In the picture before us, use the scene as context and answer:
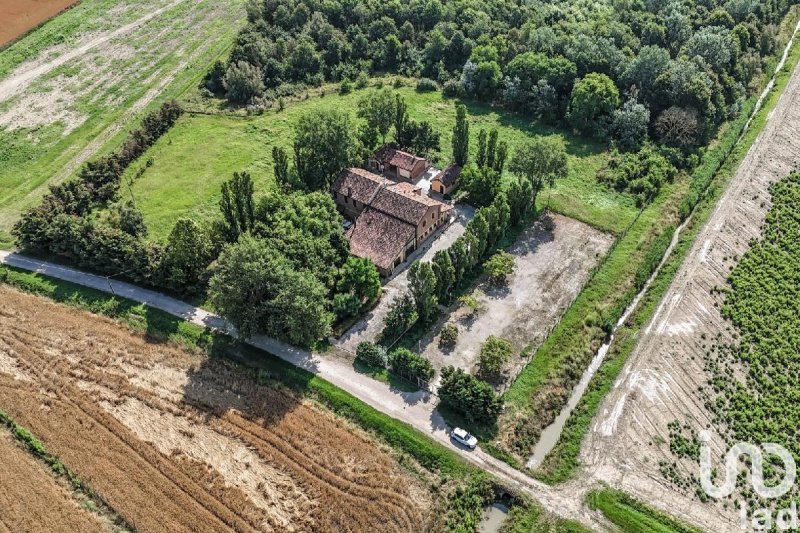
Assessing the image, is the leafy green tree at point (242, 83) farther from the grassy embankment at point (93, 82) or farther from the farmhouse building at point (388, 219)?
the farmhouse building at point (388, 219)


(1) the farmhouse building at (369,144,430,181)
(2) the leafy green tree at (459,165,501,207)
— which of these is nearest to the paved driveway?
(2) the leafy green tree at (459,165,501,207)

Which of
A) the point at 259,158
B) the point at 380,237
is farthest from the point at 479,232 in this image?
the point at 259,158

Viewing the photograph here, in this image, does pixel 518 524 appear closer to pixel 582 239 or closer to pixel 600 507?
pixel 600 507

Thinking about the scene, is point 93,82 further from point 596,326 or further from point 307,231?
point 596,326

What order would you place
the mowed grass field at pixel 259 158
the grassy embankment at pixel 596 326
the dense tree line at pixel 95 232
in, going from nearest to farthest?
the grassy embankment at pixel 596 326
the dense tree line at pixel 95 232
the mowed grass field at pixel 259 158

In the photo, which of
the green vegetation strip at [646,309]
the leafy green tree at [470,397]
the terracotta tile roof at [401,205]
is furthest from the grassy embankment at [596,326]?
the terracotta tile roof at [401,205]

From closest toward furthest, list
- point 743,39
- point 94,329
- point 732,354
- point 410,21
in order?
point 732,354, point 94,329, point 743,39, point 410,21

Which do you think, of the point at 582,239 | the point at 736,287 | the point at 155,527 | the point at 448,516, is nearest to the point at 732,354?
the point at 736,287
